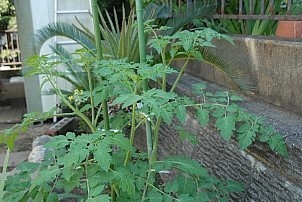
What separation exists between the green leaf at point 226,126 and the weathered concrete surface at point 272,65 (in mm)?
603

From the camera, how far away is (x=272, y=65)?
2.11 metres

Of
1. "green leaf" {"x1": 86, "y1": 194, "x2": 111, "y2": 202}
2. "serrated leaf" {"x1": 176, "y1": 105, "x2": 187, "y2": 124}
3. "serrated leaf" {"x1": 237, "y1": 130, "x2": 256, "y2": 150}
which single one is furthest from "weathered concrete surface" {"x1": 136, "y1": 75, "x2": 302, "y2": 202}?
"green leaf" {"x1": 86, "y1": 194, "x2": 111, "y2": 202}

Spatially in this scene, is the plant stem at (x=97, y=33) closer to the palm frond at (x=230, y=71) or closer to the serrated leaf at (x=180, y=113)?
the serrated leaf at (x=180, y=113)

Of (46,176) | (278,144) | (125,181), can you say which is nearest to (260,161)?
(278,144)

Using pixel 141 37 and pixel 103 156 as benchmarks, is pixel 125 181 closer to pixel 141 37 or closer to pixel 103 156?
pixel 103 156

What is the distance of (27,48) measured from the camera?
223 inches

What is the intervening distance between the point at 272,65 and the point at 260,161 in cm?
57

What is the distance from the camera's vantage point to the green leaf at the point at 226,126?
4.71 feet

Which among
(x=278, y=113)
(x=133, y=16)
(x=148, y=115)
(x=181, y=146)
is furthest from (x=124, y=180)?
(x=133, y=16)

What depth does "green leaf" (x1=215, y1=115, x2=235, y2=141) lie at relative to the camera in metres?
1.43

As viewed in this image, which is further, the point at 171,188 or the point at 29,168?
the point at 29,168

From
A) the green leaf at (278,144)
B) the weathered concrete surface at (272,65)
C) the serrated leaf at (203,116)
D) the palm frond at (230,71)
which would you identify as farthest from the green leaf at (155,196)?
the palm frond at (230,71)

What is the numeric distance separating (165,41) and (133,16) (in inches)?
85.9

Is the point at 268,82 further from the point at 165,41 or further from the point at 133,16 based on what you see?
the point at 133,16
